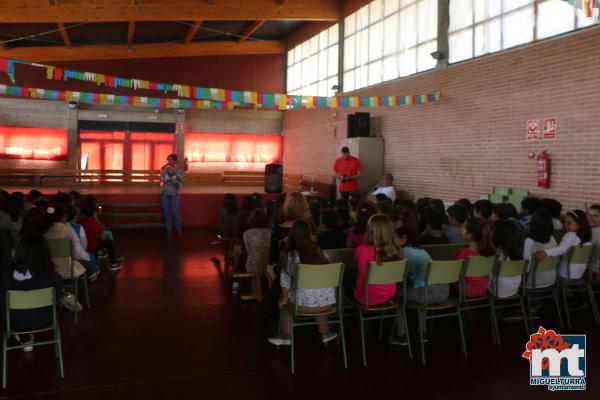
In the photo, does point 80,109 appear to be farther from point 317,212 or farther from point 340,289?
point 340,289

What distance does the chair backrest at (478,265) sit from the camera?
4.01m

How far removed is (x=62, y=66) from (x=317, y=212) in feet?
41.2

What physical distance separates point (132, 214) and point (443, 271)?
26.0ft

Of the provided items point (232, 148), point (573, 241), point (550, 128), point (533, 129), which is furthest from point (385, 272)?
point (232, 148)

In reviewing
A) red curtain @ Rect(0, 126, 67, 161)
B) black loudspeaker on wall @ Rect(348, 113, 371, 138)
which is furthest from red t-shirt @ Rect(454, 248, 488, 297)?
red curtain @ Rect(0, 126, 67, 161)

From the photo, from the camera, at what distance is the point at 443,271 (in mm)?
3895

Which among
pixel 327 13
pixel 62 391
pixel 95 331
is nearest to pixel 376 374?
pixel 62 391

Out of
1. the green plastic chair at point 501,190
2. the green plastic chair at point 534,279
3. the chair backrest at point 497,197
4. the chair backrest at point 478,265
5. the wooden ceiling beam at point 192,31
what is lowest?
the green plastic chair at point 534,279

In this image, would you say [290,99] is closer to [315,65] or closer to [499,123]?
[499,123]

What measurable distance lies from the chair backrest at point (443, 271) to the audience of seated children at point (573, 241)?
3.86 ft

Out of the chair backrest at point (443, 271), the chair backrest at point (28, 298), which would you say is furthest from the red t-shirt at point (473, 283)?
the chair backrest at point (28, 298)

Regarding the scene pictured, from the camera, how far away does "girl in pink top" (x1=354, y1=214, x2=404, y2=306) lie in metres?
3.86

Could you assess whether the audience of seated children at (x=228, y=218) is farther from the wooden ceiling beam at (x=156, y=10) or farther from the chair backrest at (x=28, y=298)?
the wooden ceiling beam at (x=156, y=10)

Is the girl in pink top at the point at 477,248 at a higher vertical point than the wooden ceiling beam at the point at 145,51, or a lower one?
lower
